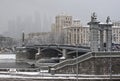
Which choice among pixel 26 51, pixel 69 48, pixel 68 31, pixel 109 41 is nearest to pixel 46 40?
pixel 68 31

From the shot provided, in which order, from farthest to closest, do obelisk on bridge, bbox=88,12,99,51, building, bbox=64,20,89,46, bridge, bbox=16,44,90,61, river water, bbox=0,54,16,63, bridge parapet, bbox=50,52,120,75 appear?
1. building, bbox=64,20,89,46
2. river water, bbox=0,54,16,63
3. bridge, bbox=16,44,90,61
4. obelisk on bridge, bbox=88,12,99,51
5. bridge parapet, bbox=50,52,120,75

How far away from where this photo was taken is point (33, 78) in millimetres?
46312

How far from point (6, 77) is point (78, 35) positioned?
128m

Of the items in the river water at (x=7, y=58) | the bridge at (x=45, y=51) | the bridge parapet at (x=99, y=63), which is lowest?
the river water at (x=7, y=58)

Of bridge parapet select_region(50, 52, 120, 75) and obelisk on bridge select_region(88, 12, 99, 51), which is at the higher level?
obelisk on bridge select_region(88, 12, 99, 51)

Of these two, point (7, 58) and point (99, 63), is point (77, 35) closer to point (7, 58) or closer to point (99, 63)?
point (7, 58)

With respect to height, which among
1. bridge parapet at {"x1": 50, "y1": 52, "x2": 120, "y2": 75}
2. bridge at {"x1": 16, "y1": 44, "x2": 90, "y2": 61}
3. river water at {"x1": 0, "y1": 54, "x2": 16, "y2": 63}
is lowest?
river water at {"x1": 0, "y1": 54, "x2": 16, "y2": 63}

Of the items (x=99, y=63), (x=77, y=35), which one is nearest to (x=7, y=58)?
→ (x=77, y=35)

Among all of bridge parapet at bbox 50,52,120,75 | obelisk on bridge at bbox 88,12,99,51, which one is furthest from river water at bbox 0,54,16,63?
bridge parapet at bbox 50,52,120,75

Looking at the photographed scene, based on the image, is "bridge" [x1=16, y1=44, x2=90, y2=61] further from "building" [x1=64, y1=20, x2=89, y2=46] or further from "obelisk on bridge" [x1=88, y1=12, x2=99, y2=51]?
"building" [x1=64, y1=20, x2=89, y2=46]

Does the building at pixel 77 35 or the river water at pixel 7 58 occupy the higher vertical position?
the building at pixel 77 35

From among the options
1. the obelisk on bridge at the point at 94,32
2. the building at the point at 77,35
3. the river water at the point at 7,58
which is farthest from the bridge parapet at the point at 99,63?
the building at the point at 77,35

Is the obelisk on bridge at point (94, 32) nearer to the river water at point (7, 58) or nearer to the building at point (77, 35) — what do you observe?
the river water at point (7, 58)

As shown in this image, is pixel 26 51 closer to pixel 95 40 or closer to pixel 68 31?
pixel 68 31
